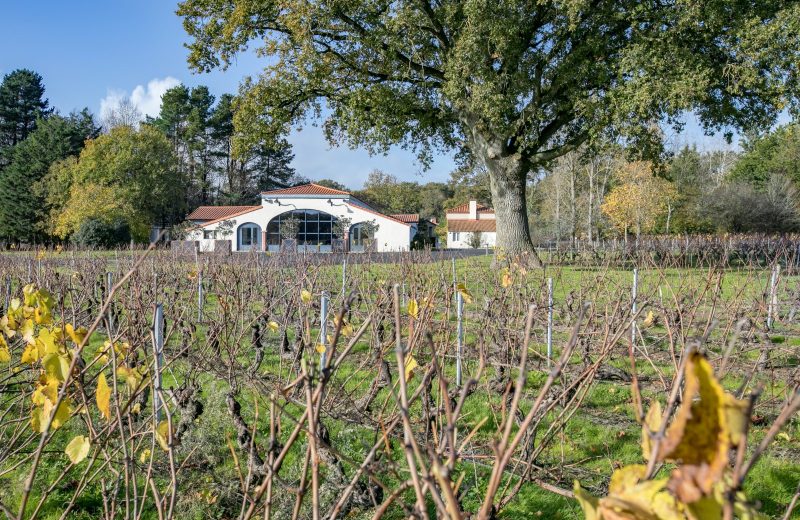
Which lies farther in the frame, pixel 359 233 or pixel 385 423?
pixel 359 233

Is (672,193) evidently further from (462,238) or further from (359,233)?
(462,238)

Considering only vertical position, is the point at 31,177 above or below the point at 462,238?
above

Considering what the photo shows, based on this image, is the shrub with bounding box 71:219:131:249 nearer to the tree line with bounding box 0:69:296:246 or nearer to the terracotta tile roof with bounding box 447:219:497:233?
the tree line with bounding box 0:69:296:246

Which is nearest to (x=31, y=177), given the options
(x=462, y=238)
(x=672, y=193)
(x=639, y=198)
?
(x=462, y=238)

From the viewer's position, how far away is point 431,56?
17625 mm

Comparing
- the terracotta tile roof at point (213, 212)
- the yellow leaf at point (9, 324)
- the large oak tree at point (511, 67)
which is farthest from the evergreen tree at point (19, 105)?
the yellow leaf at point (9, 324)

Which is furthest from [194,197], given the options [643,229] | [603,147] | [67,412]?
[67,412]

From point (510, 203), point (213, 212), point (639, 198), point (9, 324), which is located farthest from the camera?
point (213, 212)

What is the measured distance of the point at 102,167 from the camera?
3894 cm

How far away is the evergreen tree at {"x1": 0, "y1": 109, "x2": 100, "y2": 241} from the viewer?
→ 131ft

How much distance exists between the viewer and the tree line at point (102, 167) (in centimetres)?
3691

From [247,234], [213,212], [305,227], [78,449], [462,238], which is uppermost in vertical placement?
[213,212]

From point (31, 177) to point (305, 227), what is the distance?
760 inches

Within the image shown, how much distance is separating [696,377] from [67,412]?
122 cm
